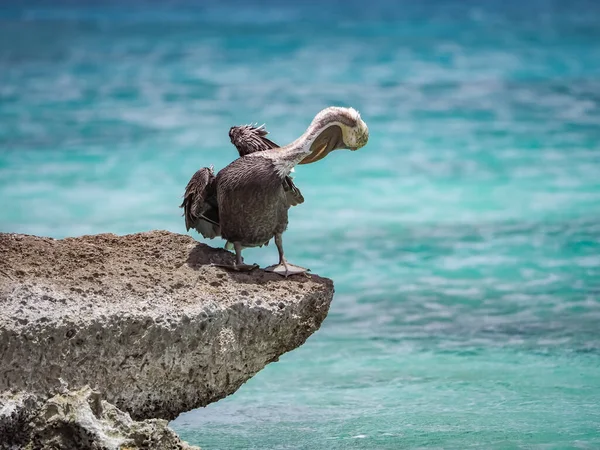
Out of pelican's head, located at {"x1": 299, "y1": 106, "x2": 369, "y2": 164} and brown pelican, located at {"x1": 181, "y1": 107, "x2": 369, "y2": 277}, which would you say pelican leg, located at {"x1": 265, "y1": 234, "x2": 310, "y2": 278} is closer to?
brown pelican, located at {"x1": 181, "y1": 107, "x2": 369, "y2": 277}

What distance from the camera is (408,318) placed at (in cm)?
861

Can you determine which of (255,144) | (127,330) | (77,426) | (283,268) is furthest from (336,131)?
(77,426)

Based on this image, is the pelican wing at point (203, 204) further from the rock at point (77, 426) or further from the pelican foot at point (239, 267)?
the rock at point (77, 426)

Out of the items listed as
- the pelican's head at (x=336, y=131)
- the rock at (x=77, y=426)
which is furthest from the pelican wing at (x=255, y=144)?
the rock at (x=77, y=426)

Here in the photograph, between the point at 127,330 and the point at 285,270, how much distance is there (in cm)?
78

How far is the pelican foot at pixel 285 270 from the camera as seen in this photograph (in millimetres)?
4953

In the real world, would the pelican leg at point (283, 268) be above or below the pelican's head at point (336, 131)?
below

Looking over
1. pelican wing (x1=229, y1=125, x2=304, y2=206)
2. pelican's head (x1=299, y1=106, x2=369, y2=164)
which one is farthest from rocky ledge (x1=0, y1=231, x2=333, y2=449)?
pelican's head (x1=299, y1=106, x2=369, y2=164)

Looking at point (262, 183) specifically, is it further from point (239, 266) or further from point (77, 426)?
point (77, 426)

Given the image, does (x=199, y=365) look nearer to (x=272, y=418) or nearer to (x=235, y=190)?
(x=235, y=190)

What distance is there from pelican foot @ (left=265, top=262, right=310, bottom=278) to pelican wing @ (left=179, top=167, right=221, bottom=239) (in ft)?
0.99

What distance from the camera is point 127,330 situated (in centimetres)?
444

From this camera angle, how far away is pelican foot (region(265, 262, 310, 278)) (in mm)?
4953

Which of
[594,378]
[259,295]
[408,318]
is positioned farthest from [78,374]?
[408,318]
